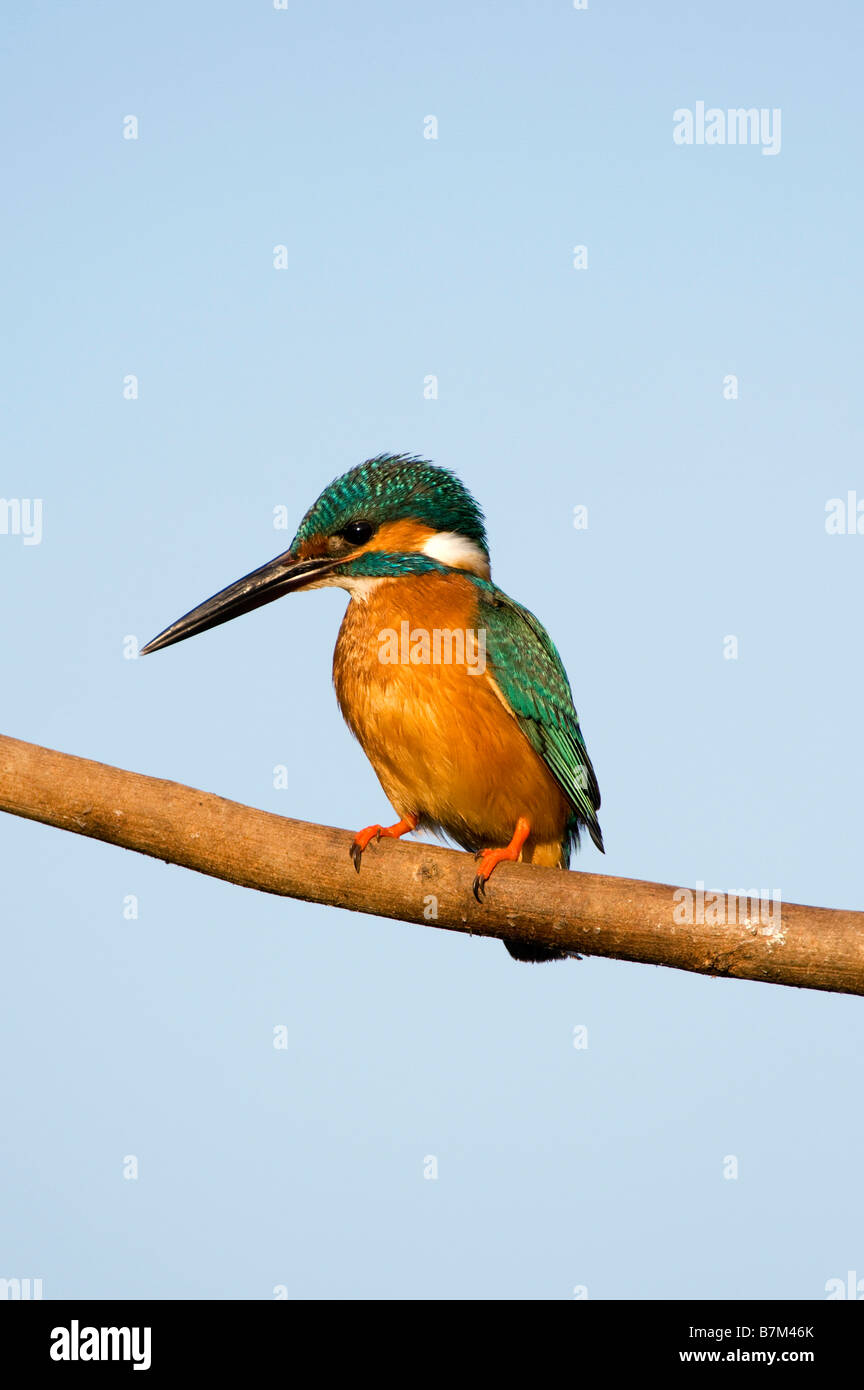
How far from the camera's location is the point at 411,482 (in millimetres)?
4211

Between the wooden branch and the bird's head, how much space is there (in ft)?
3.33

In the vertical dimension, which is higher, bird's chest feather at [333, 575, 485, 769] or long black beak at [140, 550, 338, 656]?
long black beak at [140, 550, 338, 656]

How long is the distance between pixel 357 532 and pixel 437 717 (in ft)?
2.36

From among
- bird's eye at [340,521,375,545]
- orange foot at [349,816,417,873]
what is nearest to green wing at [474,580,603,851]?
bird's eye at [340,521,375,545]

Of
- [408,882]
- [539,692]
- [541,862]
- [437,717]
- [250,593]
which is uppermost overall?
[250,593]

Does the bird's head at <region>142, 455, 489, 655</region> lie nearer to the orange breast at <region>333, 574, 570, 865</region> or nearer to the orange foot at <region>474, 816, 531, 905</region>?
the orange breast at <region>333, 574, 570, 865</region>

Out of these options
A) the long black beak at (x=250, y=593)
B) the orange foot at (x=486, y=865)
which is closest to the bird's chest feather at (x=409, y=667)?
the long black beak at (x=250, y=593)

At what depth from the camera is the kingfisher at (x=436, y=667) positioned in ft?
12.7

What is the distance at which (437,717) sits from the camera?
3840mm

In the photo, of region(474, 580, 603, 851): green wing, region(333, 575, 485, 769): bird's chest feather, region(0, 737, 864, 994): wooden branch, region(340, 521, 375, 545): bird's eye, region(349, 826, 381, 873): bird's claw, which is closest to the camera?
region(0, 737, 864, 994): wooden branch

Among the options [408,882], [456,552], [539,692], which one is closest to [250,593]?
[456,552]

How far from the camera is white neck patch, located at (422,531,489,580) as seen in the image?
13.9 feet

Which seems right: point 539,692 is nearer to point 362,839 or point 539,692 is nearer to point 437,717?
point 437,717

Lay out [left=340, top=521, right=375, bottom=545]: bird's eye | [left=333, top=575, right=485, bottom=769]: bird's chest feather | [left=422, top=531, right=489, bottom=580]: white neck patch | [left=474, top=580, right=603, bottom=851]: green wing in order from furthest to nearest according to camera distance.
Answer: [left=422, top=531, right=489, bottom=580]: white neck patch → [left=340, top=521, right=375, bottom=545]: bird's eye → [left=474, top=580, right=603, bottom=851]: green wing → [left=333, top=575, right=485, bottom=769]: bird's chest feather
